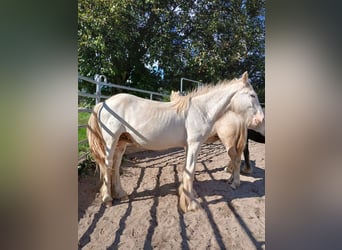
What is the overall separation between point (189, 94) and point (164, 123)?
0.14 meters

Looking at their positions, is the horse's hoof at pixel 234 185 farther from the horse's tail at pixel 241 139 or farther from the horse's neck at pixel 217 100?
the horse's neck at pixel 217 100

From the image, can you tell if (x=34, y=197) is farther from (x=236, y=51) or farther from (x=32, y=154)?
(x=236, y=51)

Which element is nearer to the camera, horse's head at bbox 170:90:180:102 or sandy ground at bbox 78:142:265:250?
sandy ground at bbox 78:142:265:250

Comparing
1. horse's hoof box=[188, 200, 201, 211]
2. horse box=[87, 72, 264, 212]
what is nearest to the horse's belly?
horse box=[87, 72, 264, 212]

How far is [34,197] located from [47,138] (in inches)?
5.8

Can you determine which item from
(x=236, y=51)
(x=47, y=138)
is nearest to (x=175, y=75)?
(x=236, y=51)

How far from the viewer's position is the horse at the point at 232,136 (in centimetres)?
93

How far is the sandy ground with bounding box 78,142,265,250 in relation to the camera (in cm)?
80

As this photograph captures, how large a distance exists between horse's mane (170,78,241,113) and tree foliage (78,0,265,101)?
0.03 metres

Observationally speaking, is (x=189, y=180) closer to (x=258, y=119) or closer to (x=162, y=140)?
(x=162, y=140)

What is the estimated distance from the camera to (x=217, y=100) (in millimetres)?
958

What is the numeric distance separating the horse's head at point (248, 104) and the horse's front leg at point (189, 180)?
0.20 m

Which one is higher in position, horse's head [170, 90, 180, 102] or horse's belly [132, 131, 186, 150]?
horse's head [170, 90, 180, 102]

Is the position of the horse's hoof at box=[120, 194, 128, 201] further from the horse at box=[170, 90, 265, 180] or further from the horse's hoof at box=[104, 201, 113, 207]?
the horse at box=[170, 90, 265, 180]
